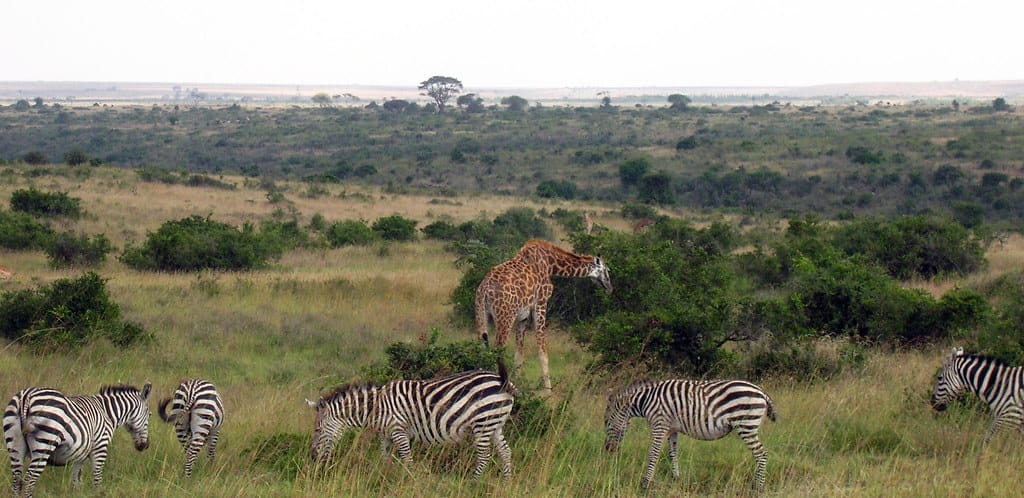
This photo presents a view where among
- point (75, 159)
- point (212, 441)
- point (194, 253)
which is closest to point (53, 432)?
point (212, 441)

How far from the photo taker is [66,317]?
11.6 m

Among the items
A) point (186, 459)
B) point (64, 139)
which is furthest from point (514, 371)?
point (64, 139)

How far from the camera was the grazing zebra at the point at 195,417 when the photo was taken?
6.82m

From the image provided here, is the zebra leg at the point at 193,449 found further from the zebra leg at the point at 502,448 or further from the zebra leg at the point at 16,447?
the zebra leg at the point at 502,448

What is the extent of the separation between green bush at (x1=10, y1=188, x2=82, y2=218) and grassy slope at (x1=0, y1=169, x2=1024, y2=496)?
8.49 m

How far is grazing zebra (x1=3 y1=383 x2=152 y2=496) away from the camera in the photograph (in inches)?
234

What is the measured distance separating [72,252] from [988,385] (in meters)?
17.1

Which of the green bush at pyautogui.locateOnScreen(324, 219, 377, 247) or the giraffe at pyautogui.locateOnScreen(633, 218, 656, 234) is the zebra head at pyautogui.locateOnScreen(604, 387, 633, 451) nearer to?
the giraffe at pyautogui.locateOnScreen(633, 218, 656, 234)

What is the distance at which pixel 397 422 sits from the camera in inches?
261

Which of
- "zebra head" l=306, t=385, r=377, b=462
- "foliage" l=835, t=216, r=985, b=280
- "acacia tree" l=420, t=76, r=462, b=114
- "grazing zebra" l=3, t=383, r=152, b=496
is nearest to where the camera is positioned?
"grazing zebra" l=3, t=383, r=152, b=496

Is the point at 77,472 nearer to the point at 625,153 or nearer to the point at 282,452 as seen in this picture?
the point at 282,452

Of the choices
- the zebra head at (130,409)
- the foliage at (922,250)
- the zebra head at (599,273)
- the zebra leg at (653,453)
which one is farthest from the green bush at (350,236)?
the zebra leg at (653,453)

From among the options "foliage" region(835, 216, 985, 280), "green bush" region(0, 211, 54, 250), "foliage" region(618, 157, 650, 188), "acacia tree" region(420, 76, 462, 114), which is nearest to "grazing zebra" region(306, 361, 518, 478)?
"foliage" region(835, 216, 985, 280)

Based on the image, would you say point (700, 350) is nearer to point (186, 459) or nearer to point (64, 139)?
point (186, 459)
